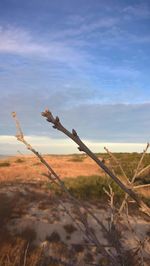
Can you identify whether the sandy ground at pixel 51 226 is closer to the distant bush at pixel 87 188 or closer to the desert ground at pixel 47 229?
the desert ground at pixel 47 229

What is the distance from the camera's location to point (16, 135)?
2.20 metres

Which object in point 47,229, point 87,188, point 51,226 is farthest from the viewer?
point 87,188

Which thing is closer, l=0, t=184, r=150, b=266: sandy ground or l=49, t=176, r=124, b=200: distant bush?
l=0, t=184, r=150, b=266: sandy ground

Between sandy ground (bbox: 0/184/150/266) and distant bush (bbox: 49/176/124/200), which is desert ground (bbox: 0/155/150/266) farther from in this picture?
distant bush (bbox: 49/176/124/200)

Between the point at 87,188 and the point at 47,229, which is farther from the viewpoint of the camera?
the point at 87,188

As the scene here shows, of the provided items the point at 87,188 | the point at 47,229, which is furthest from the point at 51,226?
the point at 87,188

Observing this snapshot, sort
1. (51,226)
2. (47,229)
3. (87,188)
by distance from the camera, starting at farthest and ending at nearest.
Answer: (87,188) → (51,226) → (47,229)

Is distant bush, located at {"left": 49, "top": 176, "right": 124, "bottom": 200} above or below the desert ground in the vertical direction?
above

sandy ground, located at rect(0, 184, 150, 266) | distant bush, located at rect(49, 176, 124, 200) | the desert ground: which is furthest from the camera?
distant bush, located at rect(49, 176, 124, 200)


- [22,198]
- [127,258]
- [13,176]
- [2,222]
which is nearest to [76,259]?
[2,222]

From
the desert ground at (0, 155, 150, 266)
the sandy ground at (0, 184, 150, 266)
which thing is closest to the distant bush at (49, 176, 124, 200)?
the desert ground at (0, 155, 150, 266)

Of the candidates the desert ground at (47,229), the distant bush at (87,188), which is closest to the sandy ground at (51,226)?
the desert ground at (47,229)

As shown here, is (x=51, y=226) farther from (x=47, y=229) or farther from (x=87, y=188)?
(x=87, y=188)

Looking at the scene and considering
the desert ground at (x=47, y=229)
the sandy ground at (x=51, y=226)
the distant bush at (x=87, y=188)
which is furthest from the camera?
the distant bush at (x=87, y=188)
